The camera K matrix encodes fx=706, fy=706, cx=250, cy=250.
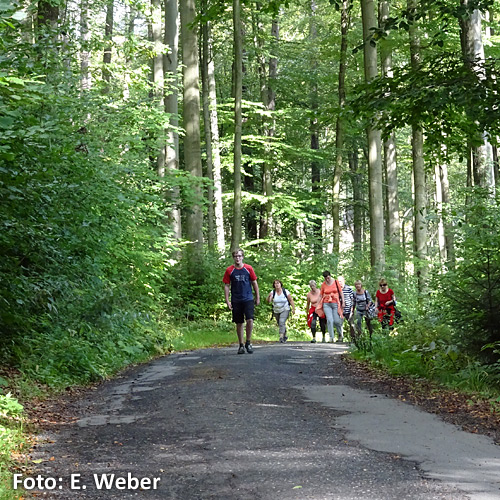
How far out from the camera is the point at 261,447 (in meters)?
6.11

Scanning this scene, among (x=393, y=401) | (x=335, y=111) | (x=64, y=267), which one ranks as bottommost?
(x=393, y=401)

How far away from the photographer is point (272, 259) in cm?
2886

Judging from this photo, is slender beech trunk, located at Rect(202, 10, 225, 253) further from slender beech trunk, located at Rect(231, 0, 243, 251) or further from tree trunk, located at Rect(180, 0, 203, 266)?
tree trunk, located at Rect(180, 0, 203, 266)

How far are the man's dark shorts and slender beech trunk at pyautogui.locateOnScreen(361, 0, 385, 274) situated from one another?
11156mm

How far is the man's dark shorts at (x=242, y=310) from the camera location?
14.5 meters

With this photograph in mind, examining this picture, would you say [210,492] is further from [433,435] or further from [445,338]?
[445,338]

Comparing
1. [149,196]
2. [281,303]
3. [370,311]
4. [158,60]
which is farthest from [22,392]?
[158,60]

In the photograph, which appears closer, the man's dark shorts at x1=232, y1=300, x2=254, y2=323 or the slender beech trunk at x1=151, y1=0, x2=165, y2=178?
the man's dark shorts at x1=232, y1=300, x2=254, y2=323

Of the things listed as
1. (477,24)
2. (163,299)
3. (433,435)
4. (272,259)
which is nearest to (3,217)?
(433,435)

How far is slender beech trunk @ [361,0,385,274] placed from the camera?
23.2 meters

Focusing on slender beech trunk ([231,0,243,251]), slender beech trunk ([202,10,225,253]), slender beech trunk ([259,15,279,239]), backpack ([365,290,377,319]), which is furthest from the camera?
slender beech trunk ([259,15,279,239])

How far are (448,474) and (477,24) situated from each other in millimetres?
10331

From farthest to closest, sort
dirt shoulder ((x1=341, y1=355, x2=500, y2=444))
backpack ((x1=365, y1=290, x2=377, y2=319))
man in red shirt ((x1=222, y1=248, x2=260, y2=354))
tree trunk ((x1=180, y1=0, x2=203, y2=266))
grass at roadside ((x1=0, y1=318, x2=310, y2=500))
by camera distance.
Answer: tree trunk ((x1=180, y1=0, x2=203, y2=266))
backpack ((x1=365, y1=290, x2=377, y2=319))
man in red shirt ((x1=222, y1=248, x2=260, y2=354))
dirt shoulder ((x1=341, y1=355, x2=500, y2=444))
grass at roadside ((x1=0, y1=318, x2=310, y2=500))

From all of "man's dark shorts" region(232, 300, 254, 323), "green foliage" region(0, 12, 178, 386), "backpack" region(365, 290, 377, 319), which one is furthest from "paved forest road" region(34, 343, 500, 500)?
"backpack" region(365, 290, 377, 319)
